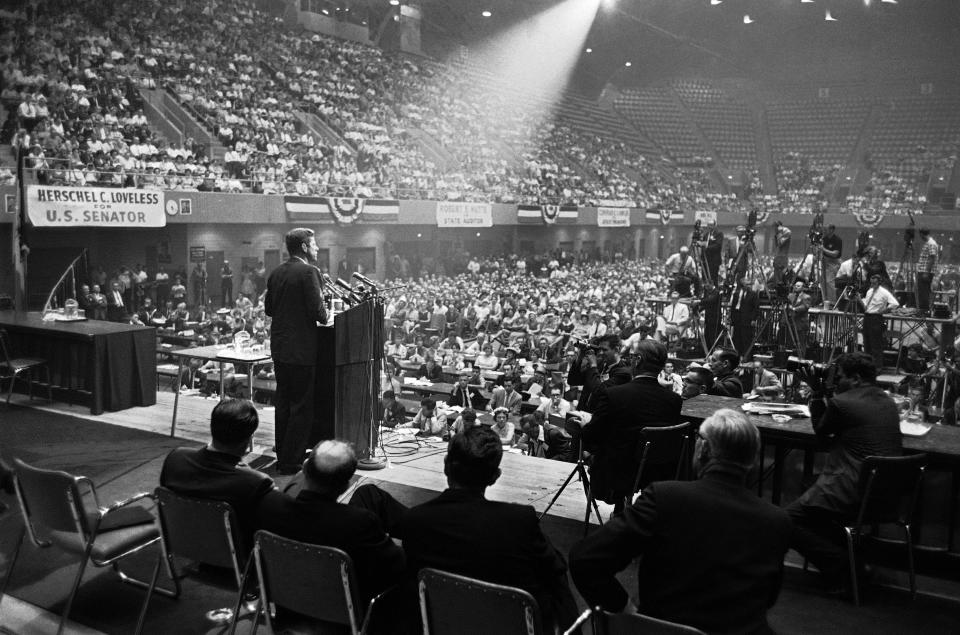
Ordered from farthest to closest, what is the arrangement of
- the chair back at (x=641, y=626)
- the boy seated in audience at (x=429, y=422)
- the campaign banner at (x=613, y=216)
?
the campaign banner at (x=613, y=216), the boy seated in audience at (x=429, y=422), the chair back at (x=641, y=626)

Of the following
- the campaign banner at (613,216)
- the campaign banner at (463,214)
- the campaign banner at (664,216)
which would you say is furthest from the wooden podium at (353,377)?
the campaign banner at (664,216)

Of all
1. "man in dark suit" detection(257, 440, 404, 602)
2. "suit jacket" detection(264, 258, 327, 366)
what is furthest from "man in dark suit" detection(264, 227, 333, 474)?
"man in dark suit" detection(257, 440, 404, 602)

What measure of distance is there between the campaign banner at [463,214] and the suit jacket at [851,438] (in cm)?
2045

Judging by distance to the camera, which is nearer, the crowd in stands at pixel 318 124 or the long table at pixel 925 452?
the long table at pixel 925 452

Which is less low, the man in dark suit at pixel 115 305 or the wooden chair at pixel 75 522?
the wooden chair at pixel 75 522

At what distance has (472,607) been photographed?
8.09 ft

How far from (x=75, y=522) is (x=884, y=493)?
11.3ft

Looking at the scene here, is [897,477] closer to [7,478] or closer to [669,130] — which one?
[7,478]

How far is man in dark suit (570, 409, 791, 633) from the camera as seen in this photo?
2.32 m

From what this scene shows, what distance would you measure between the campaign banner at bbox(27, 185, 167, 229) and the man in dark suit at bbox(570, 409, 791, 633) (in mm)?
13773

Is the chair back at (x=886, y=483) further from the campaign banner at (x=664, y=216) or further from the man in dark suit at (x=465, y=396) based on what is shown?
the campaign banner at (x=664, y=216)

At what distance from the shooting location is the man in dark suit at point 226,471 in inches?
125

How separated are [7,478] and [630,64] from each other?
133 ft

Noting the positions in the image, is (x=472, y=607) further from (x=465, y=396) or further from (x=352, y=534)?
(x=465, y=396)
